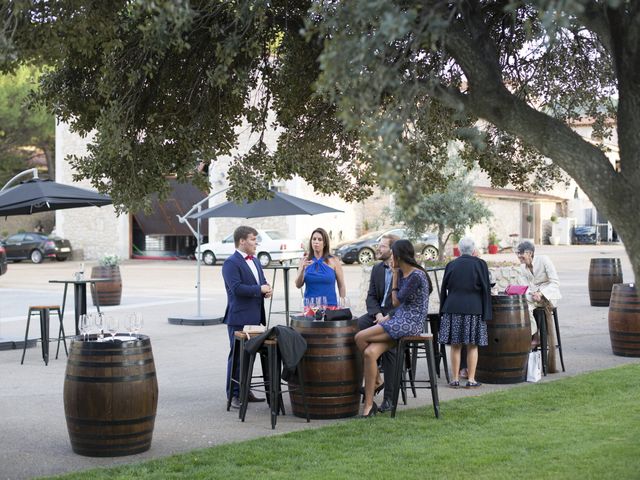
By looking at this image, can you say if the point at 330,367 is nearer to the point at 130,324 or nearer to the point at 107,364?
the point at 130,324

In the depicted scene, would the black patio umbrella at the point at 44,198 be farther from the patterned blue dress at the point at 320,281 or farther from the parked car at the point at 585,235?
the parked car at the point at 585,235

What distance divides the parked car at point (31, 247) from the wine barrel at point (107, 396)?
117ft

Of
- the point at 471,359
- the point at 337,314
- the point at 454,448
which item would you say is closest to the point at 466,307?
the point at 471,359

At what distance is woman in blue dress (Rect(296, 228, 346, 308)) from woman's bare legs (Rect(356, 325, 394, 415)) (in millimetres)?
1543

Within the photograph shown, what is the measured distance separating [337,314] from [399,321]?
67 cm

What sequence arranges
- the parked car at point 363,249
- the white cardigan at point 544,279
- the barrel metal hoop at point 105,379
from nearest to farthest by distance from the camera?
the barrel metal hoop at point 105,379 < the white cardigan at point 544,279 < the parked car at point 363,249

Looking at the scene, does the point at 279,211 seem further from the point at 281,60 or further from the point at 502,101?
the point at 502,101

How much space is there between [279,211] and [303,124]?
7597mm

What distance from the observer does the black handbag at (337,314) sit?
8.61m

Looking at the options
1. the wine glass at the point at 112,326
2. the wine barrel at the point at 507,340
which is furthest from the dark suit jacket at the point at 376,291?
the wine glass at the point at 112,326

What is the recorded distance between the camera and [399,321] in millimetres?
8289

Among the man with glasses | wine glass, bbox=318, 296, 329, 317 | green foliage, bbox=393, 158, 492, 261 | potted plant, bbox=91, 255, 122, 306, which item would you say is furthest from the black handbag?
green foliage, bbox=393, 158, 492, 261

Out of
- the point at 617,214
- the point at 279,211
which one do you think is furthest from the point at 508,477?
the point at 279,211

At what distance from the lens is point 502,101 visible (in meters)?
5.47
